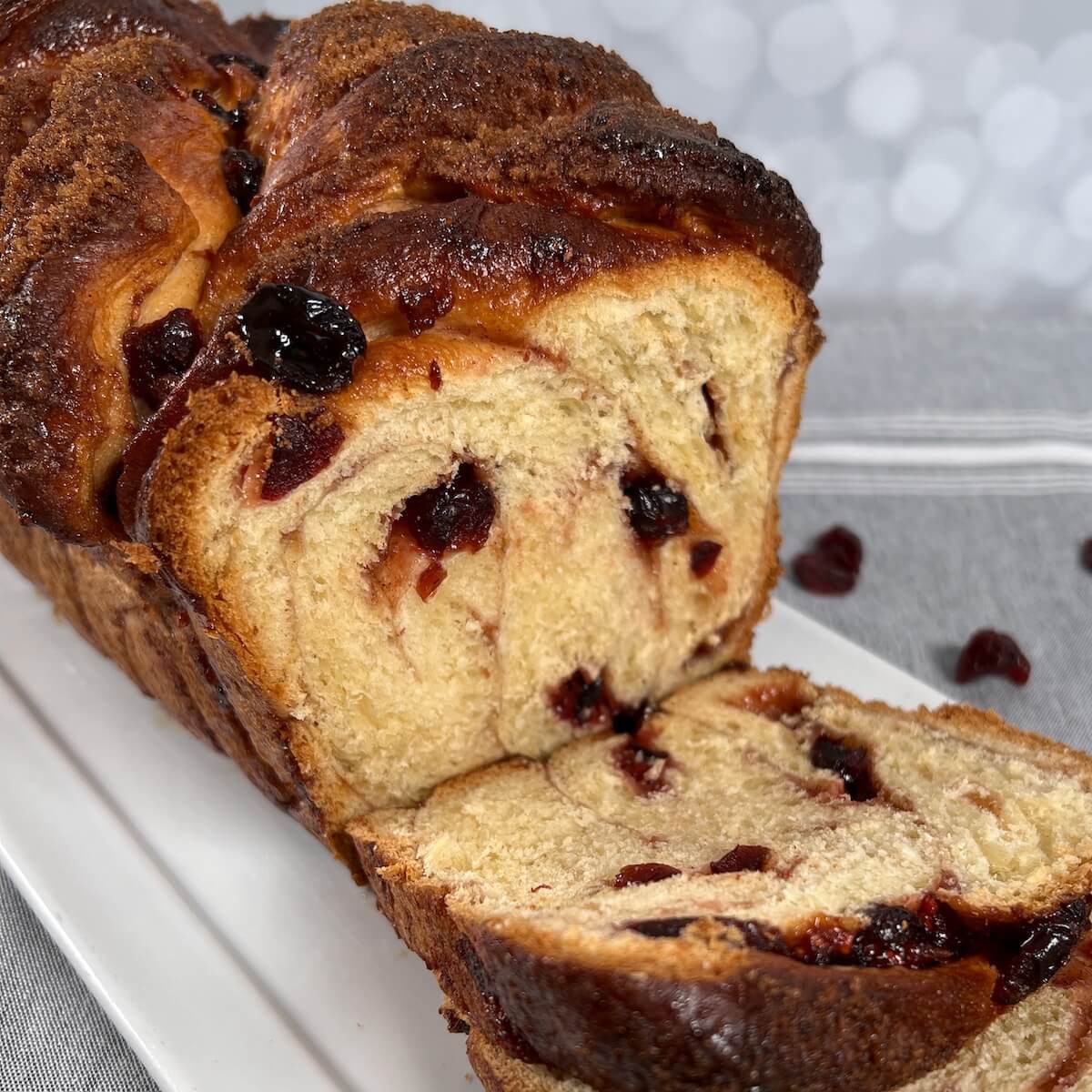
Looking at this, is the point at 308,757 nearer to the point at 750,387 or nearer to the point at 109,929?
the point at 109,929

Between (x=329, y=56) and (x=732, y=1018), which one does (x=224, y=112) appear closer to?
(x=329, y=56)

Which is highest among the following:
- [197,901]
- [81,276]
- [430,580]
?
[81,276]

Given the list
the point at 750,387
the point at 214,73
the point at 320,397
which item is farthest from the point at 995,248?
the point at 320,397

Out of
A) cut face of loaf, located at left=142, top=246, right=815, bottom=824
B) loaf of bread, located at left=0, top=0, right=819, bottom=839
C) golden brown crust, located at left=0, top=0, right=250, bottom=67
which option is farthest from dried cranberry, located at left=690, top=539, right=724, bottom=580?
golden brown crust, located at left=0, top=0, right=250, bottom=67

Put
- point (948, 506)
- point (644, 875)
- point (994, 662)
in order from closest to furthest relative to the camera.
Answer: point (644, 875) < point (994, 662) < point (948, 506)

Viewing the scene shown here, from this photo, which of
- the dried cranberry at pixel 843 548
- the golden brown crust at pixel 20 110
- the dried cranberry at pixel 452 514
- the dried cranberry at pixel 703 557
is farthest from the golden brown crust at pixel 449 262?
the dried cranberry at pixel 843 548

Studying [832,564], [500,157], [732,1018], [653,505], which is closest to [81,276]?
[500,157]

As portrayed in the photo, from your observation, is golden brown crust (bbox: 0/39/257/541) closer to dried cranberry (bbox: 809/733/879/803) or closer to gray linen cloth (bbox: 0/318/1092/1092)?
gray linen cloth (bbox: 0/318/1092/1092)
